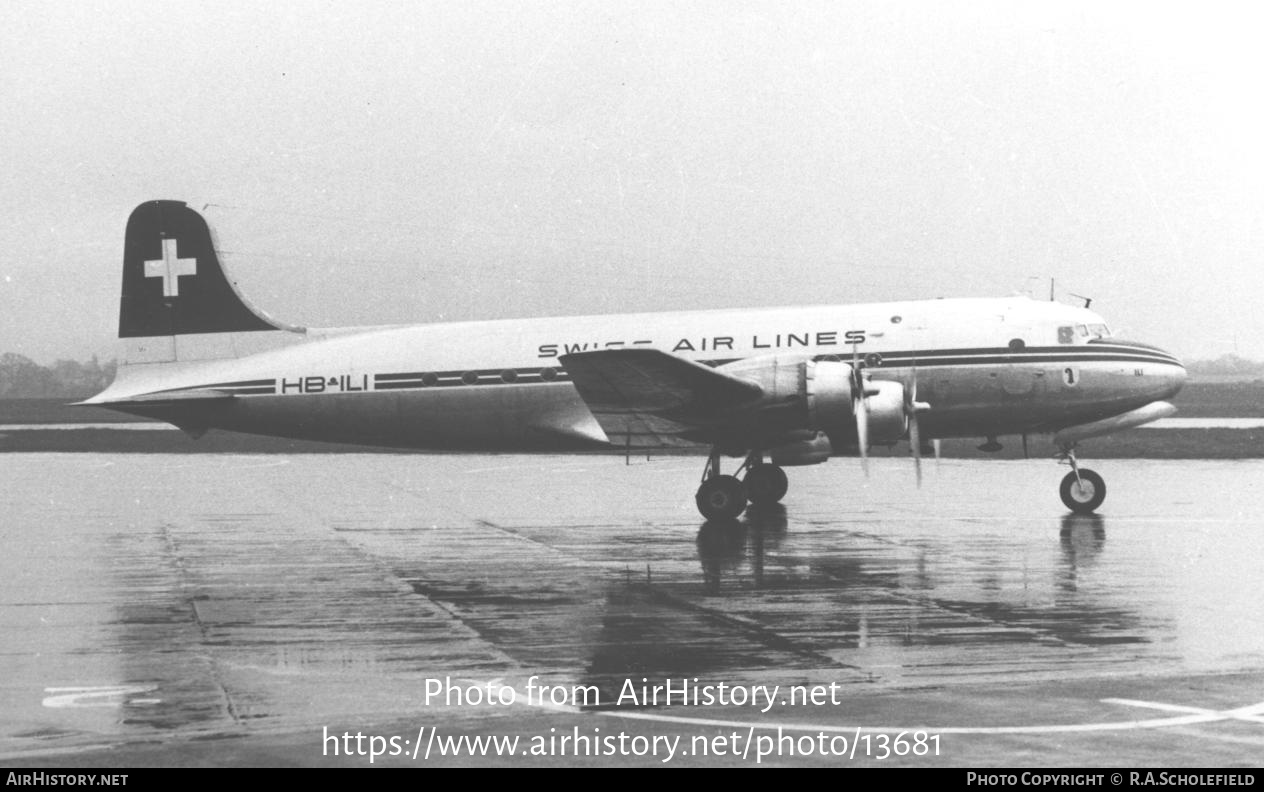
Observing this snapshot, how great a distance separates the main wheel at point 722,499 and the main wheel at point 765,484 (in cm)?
245

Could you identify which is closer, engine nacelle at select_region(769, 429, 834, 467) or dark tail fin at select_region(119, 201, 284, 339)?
engine nacelle at select_region(769, 429, 834, 467)

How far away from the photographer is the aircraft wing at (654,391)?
73.9 ft

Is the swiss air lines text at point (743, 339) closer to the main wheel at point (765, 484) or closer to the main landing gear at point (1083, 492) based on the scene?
the main wheel at point (765, 484)

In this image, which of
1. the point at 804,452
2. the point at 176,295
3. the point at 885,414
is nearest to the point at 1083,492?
the point at 885,414

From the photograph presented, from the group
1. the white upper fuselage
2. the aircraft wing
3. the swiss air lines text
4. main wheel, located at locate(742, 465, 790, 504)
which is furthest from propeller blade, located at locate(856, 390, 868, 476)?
main wheel, located at locate(742, 465, 790, 504)

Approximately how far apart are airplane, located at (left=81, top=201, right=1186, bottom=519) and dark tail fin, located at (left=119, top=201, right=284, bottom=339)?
0.04m

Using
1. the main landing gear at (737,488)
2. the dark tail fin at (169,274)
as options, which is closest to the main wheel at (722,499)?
the main landing gear at (737,488)

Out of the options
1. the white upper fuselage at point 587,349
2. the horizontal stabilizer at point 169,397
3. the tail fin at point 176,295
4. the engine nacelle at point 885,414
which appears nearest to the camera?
the engine nacelle at point 885,414

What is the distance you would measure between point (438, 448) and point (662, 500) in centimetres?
483

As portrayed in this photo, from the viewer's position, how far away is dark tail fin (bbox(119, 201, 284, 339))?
2889cm

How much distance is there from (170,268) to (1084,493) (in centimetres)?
1865

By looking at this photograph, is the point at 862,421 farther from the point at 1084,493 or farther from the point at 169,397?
the point at 169,397

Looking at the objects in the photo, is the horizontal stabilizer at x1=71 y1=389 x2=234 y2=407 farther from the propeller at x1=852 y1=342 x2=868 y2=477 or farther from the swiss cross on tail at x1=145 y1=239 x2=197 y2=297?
the propeller at x1=852 y1=342 x2=868 y2=477

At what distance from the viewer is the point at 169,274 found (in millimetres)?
29297
